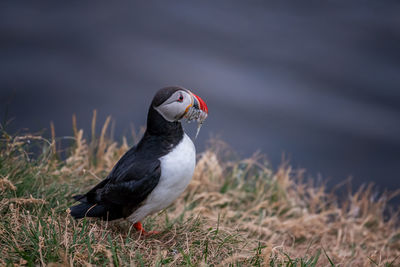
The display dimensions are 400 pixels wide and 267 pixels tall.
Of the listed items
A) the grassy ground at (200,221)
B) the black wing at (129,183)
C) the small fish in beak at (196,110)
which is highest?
the small fish in beak at (196,110)

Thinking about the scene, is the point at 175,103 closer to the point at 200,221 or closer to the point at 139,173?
the point at 139,173

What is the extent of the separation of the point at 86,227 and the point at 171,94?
109 centimetres

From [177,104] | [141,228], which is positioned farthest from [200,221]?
[177,104]

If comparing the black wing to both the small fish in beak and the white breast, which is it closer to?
the white breast

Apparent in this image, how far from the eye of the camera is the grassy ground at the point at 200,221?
258 cm

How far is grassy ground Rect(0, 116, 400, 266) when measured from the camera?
258 cm

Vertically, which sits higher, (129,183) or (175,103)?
(175,103)

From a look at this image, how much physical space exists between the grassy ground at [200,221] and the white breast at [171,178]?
221mm

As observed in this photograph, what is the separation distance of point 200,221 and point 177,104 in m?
1.03

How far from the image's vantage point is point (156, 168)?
111 inches

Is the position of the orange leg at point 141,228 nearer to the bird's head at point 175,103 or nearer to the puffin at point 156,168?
the puffin at point 156,168

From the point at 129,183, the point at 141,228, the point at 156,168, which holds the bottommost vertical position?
the point at 141,228

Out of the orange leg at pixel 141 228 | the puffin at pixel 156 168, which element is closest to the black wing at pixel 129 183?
the puffin at pixel 156 168

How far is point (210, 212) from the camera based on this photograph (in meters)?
4.41
